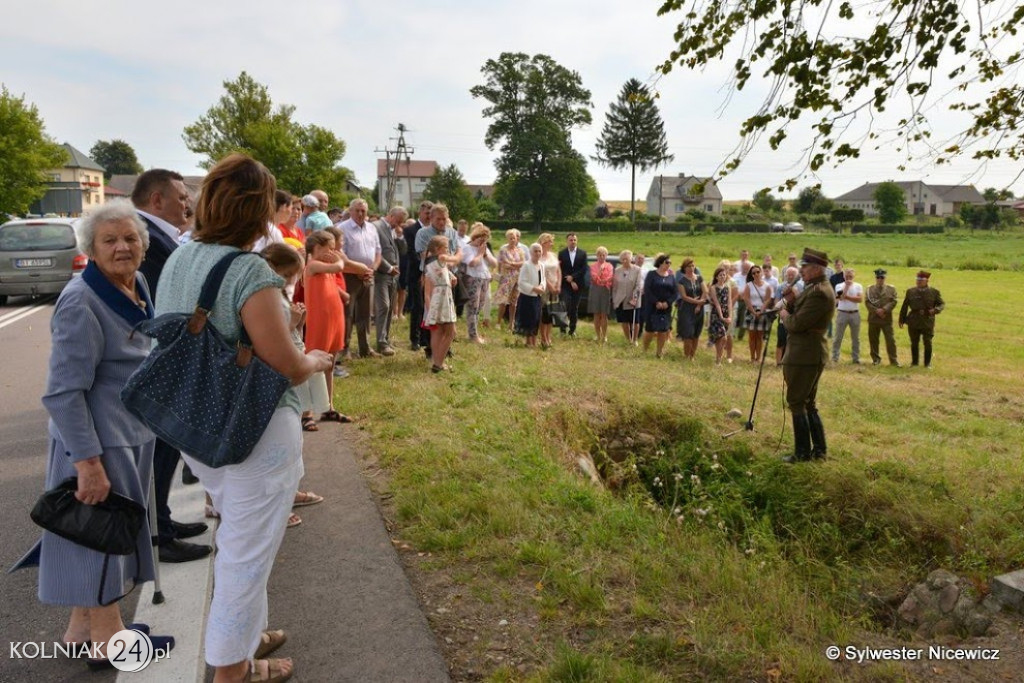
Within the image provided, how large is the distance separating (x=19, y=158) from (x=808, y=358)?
124ft

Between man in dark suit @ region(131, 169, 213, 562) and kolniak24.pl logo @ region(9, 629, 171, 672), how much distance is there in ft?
2.81

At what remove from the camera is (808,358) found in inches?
304

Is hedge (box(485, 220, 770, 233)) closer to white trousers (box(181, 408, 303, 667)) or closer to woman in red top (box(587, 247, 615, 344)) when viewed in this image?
woman in red top (box(587, 247, 615, 344))

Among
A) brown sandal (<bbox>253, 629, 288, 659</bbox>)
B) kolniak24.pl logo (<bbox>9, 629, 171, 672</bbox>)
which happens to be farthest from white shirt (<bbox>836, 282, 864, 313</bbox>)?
kolniak24.pl logo (<bbox>9, 629, 171, 672</bbox>)

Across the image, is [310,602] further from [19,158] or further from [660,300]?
[19,158]

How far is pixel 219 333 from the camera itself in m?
2.60

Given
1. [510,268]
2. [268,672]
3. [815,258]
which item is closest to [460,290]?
[510,268]

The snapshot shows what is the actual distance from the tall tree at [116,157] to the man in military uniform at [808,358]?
139 m

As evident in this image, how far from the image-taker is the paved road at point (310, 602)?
10.6ft

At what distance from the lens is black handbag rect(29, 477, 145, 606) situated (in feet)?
9.87

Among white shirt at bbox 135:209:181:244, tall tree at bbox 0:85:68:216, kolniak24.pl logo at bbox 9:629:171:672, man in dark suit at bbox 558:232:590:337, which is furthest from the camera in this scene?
tall tree at bbox 0:85:68:216

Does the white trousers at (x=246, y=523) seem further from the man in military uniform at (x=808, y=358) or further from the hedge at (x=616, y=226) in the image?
the hedge at (x=616, y=226)

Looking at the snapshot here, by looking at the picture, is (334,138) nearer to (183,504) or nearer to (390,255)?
(390,255)

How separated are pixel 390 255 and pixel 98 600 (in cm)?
904
